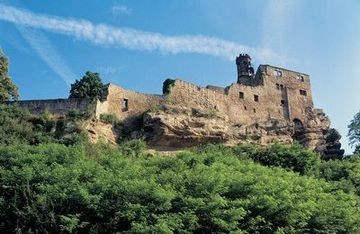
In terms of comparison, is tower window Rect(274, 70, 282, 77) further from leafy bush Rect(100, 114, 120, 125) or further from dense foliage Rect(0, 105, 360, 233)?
dense foliage Rect(0, 105, 360, 233)

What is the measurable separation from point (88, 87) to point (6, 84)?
18.0 feet

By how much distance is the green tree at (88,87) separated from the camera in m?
42.8

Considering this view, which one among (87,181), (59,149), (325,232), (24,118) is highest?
(24,118)

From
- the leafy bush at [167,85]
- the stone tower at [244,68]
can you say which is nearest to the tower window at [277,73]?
the stone tower at [244,68]

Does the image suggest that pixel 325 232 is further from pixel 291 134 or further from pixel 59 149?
pixel 291 134

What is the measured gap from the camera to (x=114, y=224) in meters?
23.5

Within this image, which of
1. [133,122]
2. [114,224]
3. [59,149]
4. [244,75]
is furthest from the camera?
[244,75]

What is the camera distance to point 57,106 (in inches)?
1500

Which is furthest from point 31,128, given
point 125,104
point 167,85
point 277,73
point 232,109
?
point 277,73

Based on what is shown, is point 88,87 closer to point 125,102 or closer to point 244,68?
point 125,102

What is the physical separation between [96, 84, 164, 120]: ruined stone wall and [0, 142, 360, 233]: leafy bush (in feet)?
34.6

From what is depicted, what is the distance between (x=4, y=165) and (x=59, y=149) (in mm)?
2803

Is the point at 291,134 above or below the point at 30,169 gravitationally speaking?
above

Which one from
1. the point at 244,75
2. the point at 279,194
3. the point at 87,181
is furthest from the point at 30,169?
the point at 244,75
